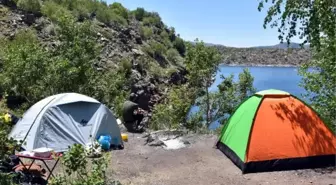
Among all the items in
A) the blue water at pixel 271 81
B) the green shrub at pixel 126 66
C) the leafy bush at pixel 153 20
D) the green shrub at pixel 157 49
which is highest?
the leafy bush at pixel 153 20

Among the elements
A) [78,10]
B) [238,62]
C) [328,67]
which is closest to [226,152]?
[328,67]

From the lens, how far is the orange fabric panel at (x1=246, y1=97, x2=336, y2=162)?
25.8ft

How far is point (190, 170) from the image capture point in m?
8.12

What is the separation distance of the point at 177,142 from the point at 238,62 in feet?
262

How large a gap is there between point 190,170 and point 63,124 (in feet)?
11.0

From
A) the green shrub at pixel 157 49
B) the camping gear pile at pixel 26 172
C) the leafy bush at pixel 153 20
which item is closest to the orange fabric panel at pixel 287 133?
the camping gear pile at pixel 26 172

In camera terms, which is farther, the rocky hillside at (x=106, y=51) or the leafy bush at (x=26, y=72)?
the rocky hillside at (x=106, y=51)

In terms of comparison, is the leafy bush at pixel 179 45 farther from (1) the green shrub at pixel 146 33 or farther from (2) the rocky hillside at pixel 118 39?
(1) the green shrub at pixel 146 33

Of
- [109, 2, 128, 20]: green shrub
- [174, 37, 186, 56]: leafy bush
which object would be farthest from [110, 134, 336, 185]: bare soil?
[174, 37, 186, 56]: leafy bush

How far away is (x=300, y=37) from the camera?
26.8ft

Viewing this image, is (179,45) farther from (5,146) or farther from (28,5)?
(5,146)

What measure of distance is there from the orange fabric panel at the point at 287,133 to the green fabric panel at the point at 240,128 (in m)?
0.16

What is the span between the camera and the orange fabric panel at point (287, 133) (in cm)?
787

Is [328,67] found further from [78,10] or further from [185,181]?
[78,10]
